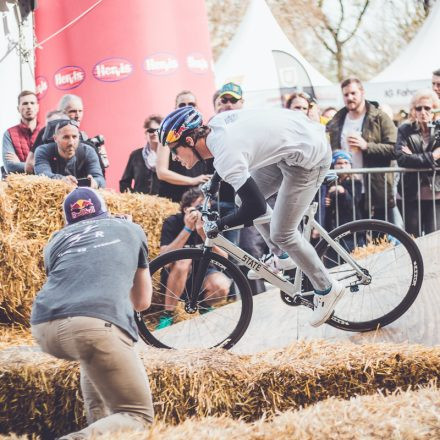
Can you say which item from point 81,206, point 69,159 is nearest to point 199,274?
point 81,206

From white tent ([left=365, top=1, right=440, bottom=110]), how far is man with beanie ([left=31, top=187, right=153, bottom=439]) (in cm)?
1152

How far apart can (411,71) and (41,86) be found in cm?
813

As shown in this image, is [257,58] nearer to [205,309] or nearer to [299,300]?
[205,309]

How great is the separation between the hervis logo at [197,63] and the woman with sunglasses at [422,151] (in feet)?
12.3

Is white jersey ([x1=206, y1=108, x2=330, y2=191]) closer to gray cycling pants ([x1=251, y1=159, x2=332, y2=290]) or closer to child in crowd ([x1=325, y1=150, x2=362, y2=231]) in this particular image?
gray cycling pants ([x1=251, y1=159, x2=332, y2=290])

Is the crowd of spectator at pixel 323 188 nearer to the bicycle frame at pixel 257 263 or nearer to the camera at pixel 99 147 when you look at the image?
the camera at pixel 99 147

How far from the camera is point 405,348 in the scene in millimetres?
5312

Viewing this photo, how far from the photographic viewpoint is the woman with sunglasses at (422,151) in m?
8.07

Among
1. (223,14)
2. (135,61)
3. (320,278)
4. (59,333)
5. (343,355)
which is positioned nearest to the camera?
(59,333)

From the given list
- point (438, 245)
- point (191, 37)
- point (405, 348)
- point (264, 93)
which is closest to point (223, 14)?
point (264, 93)

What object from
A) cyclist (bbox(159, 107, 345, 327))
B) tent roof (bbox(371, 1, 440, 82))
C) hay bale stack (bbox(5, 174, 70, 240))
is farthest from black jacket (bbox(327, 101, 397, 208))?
tent roof (bbox(371, 1, 440, 82))

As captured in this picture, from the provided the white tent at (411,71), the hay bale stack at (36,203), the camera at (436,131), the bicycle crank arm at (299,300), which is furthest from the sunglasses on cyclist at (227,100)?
the white tent at (411,71)

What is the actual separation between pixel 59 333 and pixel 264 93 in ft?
38.1

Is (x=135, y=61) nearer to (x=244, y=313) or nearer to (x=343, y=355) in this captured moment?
(x=244, y=313)
